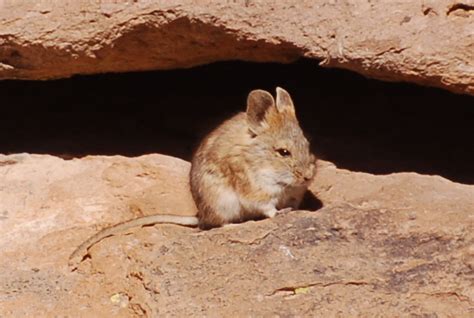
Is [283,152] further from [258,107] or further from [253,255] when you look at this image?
[253,255]

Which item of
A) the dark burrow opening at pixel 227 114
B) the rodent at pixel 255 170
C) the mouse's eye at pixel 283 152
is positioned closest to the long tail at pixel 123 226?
the rodent at pixel 255 170

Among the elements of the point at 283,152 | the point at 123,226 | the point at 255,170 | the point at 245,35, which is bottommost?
the point at 123,226

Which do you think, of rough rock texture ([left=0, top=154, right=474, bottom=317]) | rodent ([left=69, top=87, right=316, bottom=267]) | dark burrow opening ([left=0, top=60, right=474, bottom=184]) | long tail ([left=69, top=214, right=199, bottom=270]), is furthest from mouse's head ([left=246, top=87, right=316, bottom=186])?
dark burrow opening ([left=0, top=60, right=474, bottom=184])

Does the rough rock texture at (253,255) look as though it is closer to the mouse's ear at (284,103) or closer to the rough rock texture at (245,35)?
the mouse's ear at (284,103)

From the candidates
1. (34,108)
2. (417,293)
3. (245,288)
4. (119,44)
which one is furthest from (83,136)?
(417,293)

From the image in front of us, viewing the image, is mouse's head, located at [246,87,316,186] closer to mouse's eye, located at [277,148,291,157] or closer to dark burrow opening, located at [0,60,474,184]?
mouse's eye, located at [277,148,291,157]

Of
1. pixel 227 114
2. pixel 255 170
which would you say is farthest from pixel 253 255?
pixel 227 114
